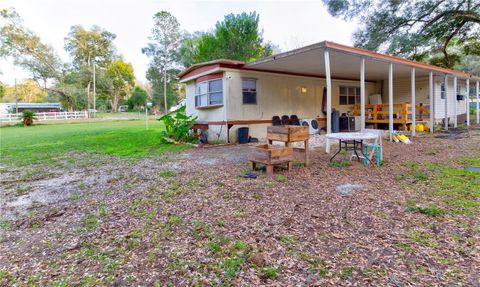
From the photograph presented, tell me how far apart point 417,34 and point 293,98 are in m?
8.50

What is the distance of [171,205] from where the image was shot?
137 inches

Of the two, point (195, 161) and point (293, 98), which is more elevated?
point (293, 98)

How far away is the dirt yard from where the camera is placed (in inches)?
78.5

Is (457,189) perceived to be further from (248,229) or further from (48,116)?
(48,116)

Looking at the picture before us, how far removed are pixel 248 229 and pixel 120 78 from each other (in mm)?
48935

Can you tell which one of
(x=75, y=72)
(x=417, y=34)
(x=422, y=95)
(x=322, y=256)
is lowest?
(x=322, y=256)

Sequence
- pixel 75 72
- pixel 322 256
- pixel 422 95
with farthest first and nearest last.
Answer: pixel 75 72 → pixel 422 95 → pixel 322 256

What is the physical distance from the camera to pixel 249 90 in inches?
389

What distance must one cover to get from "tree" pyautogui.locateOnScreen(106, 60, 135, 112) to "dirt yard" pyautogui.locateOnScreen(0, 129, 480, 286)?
44.0 m

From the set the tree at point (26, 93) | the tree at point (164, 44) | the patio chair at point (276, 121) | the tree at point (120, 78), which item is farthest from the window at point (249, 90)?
the tree at point (26, 93)

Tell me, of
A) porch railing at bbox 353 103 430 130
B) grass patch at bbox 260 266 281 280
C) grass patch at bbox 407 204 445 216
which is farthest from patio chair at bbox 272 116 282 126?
grass patch at bbox 260 266 281 280

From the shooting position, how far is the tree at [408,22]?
45.2ft

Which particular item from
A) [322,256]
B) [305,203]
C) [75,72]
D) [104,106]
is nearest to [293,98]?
[305,203]

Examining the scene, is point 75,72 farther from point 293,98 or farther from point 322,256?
point 322,256
